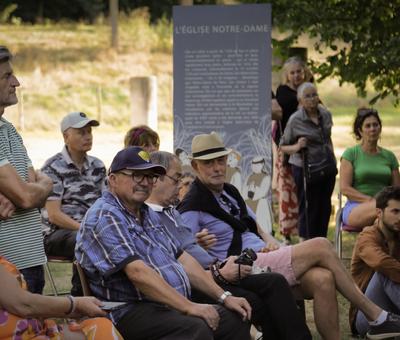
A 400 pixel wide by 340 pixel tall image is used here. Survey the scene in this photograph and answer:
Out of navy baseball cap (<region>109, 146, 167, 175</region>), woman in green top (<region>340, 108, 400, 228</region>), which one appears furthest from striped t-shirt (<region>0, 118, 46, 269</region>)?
woman in green top (<region>340, 108, 400, 228</region>)

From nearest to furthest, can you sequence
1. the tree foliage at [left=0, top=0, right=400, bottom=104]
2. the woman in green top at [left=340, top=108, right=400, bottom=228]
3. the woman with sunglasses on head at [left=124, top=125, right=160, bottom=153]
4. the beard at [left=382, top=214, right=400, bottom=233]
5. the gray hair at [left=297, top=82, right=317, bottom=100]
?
the beard at [left=382, top=214, right=400, bottom=233]
the woman with sunglasses on head at [left=124, top=125, right=160, bottom=153]
the woman in green top at [left=340, top=108, right=400, bottom=228]
the gray hair at [left=297, top=82, right=317, bottom=100]
the tree foliage at [left=0, top=0, right=400, bottom=104]

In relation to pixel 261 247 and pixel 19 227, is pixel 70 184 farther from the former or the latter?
pixel 19 227

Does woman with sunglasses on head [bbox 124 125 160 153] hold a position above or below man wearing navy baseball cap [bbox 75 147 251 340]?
above

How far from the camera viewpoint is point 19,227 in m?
5.07

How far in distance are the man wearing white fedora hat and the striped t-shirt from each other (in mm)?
1210

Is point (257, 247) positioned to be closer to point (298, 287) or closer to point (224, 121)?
point (298, 287)

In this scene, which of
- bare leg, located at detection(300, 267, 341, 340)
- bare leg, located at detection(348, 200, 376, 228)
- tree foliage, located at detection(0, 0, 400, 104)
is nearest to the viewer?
bare leg, located at detection(300, 267, 341, 340)

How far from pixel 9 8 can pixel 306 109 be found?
1042 inches

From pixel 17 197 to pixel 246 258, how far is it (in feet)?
4.77

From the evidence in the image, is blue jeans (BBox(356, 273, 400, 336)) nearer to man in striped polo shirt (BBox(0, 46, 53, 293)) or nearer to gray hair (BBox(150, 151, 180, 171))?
gray hair (BBox(150, 151, 180, 171))

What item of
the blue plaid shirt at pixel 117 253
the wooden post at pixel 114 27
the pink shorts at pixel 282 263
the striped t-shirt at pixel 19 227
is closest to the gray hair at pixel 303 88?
the pink shorts at pixel 282 263

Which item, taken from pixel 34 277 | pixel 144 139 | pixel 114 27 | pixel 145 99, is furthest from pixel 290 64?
pixel 114 27

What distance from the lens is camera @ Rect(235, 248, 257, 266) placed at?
5723mm

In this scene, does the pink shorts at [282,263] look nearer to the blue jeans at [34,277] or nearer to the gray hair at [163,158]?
the gray hair at [163,158]
